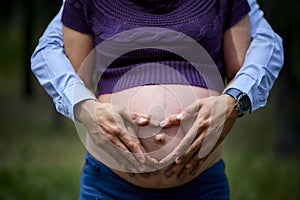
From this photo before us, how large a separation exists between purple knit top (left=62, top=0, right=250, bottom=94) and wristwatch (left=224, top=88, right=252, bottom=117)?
92mm

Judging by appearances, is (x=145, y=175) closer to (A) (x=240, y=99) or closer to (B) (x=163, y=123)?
(B) (x=163, y=123)

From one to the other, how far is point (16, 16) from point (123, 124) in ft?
26.6

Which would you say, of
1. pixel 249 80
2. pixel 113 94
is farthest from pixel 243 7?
pixel 113 94

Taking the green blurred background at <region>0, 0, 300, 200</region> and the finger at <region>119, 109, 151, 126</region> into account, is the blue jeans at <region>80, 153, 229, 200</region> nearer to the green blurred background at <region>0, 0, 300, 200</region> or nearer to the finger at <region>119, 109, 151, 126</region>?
the finger at <region>119, 109, 151, 126</region>

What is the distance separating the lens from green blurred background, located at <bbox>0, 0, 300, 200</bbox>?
16.3 ft

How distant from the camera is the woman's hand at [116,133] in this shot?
1.80 meters

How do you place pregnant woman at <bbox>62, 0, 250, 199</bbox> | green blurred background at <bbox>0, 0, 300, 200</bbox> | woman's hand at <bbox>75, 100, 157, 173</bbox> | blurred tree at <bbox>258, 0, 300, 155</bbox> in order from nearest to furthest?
woman's hand at <bbox>75, 100, 157, 173</bbox> → pregnant woman at <bbox>62, 0, 250, 199</bbox> → green blurred background at <bbox>0, 0, 300, 200</bbox> → blurred tree at <bbox>258, 0, 300, 155</bbox>

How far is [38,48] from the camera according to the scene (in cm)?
207

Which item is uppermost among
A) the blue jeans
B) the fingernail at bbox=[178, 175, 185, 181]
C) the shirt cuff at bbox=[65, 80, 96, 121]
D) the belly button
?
the shirt cuff at bbox=[65, 80, 96, 121]

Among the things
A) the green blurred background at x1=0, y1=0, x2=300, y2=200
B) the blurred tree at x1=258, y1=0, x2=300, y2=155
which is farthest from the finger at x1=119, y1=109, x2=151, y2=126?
the blurred tree at x1=258, y1=0, x2=300, y2=155

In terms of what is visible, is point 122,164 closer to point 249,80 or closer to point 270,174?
point 249,80

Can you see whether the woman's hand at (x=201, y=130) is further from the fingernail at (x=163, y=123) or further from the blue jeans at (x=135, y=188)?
the blue jeans at (x=135, y=188)

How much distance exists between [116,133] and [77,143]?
6.54 meters

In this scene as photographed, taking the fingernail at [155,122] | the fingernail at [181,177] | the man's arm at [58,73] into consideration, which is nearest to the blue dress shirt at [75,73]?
the man's arm at [58,73]
